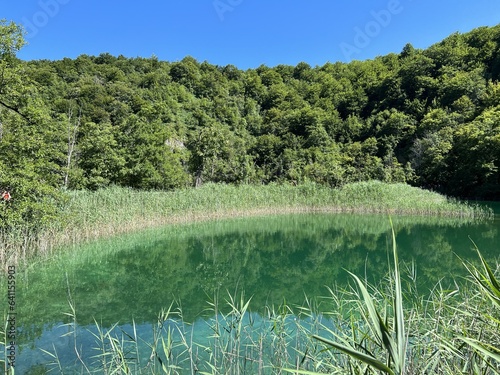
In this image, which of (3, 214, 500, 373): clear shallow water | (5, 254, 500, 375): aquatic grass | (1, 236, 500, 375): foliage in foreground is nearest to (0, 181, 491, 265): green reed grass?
(3, 214, 500, 373): clear shallow water

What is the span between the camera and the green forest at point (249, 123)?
7.11 metres

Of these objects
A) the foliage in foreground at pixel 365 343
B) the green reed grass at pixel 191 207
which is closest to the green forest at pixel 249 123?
the green reed grass at pixel 191 207

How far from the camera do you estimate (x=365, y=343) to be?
180 centimetres

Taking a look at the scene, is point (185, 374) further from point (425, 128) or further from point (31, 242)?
point (425, 128)

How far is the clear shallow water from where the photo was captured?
161 inches

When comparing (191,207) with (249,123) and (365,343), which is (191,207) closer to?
(365,343)

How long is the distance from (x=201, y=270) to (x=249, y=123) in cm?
3219

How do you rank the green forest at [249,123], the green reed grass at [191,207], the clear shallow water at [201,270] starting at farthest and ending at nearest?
the green forest at [249,123], the green reed grass at [191,207], the clear shallow water at [201,270]

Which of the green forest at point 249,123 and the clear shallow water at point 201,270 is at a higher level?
the green forest at point 249,123

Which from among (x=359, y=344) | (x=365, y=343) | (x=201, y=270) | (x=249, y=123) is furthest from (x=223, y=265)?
(x=249, y=123)

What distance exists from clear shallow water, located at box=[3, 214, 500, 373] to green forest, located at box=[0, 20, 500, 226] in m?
1.58

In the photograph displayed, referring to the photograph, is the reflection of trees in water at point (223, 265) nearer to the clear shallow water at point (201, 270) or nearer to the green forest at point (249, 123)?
the clear shallow water at point (201, 270)

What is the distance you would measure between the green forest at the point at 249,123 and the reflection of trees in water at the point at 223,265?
1.70m

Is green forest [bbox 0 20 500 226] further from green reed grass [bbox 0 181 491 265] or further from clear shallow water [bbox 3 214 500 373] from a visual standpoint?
clear shallow water [bbox 3 214 500 373]
